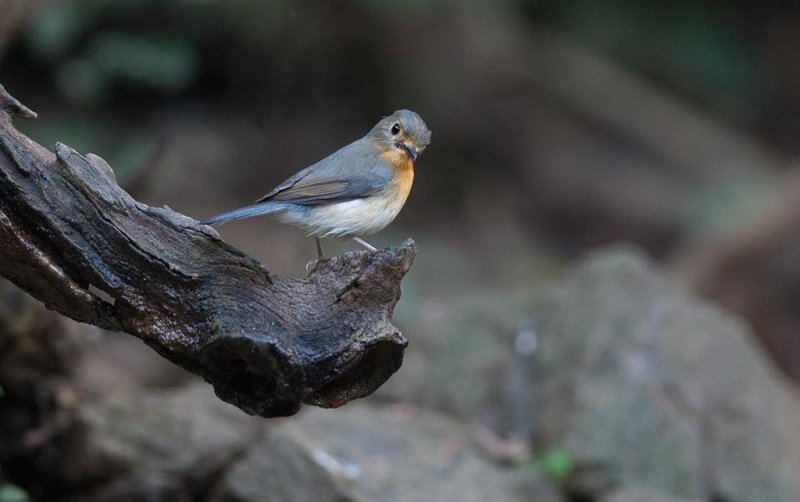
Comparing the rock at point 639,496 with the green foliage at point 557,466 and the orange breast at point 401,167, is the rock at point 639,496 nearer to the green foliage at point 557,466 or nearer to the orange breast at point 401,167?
the green foliage at point 557,466

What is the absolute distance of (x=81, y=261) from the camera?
3564 mm

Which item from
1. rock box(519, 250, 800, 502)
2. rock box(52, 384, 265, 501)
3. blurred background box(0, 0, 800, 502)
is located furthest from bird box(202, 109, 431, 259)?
blurred background box(0, 0, 800, 502)

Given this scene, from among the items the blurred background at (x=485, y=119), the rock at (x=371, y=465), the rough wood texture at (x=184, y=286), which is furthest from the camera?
the blurred background at (x=485, y=119)

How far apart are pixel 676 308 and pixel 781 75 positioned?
736 centimetres

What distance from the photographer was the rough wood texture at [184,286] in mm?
3549

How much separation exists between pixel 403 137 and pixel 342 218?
0.48 meters

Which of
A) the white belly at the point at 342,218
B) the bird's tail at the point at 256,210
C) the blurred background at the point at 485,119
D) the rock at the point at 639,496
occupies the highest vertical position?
the blurred background at the point at 485,119

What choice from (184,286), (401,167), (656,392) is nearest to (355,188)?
(401,167)

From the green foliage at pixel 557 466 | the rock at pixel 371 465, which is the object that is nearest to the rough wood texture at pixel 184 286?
the rock at pixel 371 465

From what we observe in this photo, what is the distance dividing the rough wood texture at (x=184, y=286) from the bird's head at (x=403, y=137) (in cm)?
108

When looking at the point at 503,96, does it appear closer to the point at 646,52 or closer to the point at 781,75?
the point at 646,52

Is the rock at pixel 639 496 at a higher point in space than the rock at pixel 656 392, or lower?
lower

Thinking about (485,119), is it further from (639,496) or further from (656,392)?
(639,496)

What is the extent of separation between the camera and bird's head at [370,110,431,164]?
4652 millimetres
